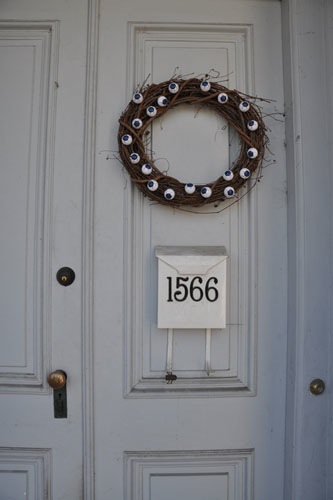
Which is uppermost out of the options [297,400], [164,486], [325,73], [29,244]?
[325,73]

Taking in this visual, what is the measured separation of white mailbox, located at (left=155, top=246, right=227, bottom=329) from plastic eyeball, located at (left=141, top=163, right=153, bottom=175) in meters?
0.27

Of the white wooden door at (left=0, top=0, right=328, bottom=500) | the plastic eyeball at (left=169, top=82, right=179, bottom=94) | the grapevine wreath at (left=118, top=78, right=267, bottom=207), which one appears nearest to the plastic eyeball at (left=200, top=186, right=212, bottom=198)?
the grapevine wreath at (left=118, top=78, right=267, bottom=207)

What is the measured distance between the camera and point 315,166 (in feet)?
4.22

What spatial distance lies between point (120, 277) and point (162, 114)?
22.9 inches

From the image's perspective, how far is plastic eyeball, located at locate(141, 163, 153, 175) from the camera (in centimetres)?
128

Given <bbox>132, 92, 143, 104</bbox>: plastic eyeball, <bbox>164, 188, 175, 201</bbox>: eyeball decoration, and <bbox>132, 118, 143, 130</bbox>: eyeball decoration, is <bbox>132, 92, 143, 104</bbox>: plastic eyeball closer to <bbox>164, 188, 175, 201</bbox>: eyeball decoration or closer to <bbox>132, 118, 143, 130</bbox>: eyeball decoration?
<bbox>132, 118, 143, 130</bbox>: eyeball decoration

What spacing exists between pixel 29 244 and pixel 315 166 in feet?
3.31

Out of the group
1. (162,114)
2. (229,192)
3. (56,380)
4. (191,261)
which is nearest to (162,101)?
(162,114)

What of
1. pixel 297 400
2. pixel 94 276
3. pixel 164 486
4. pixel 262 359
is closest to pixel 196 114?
pixel 94 276

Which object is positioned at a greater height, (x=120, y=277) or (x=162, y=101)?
(x=162, y=101)

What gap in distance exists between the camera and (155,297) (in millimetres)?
1363

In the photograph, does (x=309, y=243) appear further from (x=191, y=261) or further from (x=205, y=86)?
(x=205, y=86)

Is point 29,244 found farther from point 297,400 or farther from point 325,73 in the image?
point 325,73

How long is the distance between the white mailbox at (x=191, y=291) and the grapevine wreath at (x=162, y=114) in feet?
0.64
